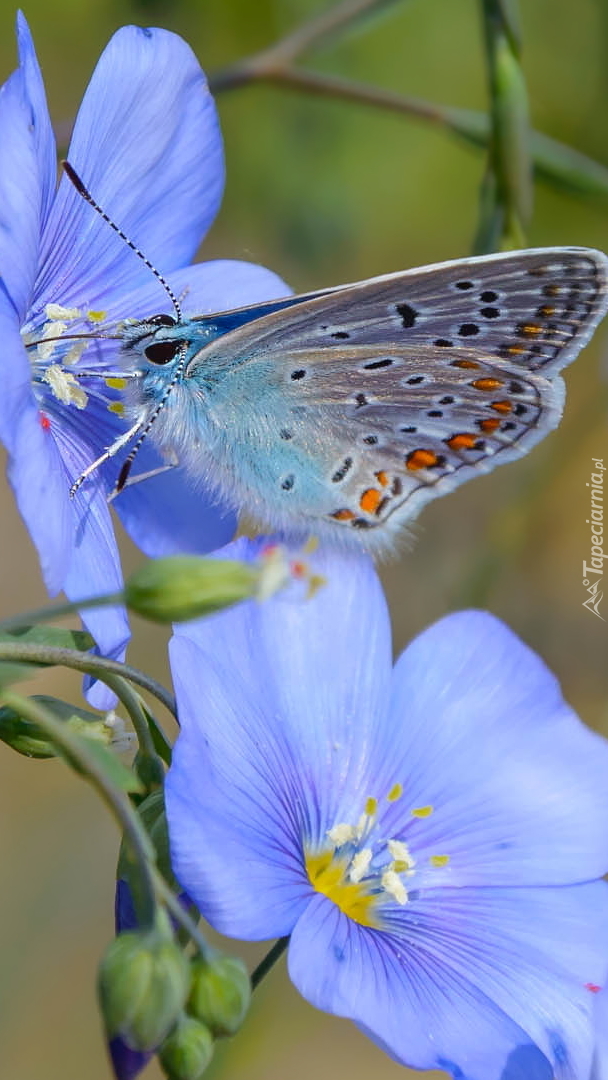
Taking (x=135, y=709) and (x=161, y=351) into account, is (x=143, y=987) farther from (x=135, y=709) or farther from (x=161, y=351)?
(x=161, y=351)

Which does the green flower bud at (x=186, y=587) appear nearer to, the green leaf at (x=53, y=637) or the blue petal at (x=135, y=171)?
the green leaf at (x=53, y=637)

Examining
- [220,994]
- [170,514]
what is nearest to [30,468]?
[170,514]

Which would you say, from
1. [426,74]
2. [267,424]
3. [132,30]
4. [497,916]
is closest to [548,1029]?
[497,916]

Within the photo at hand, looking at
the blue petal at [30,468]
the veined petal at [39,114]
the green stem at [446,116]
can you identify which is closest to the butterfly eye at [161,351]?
the veined petal at [39,114]

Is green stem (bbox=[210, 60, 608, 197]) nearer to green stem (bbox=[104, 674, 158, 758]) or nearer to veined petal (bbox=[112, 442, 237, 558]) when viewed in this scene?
veined petal (bbox=[112, 442, 237, 558])

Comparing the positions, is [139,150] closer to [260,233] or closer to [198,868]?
[198,868]

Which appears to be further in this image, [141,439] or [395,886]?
[141,439]
